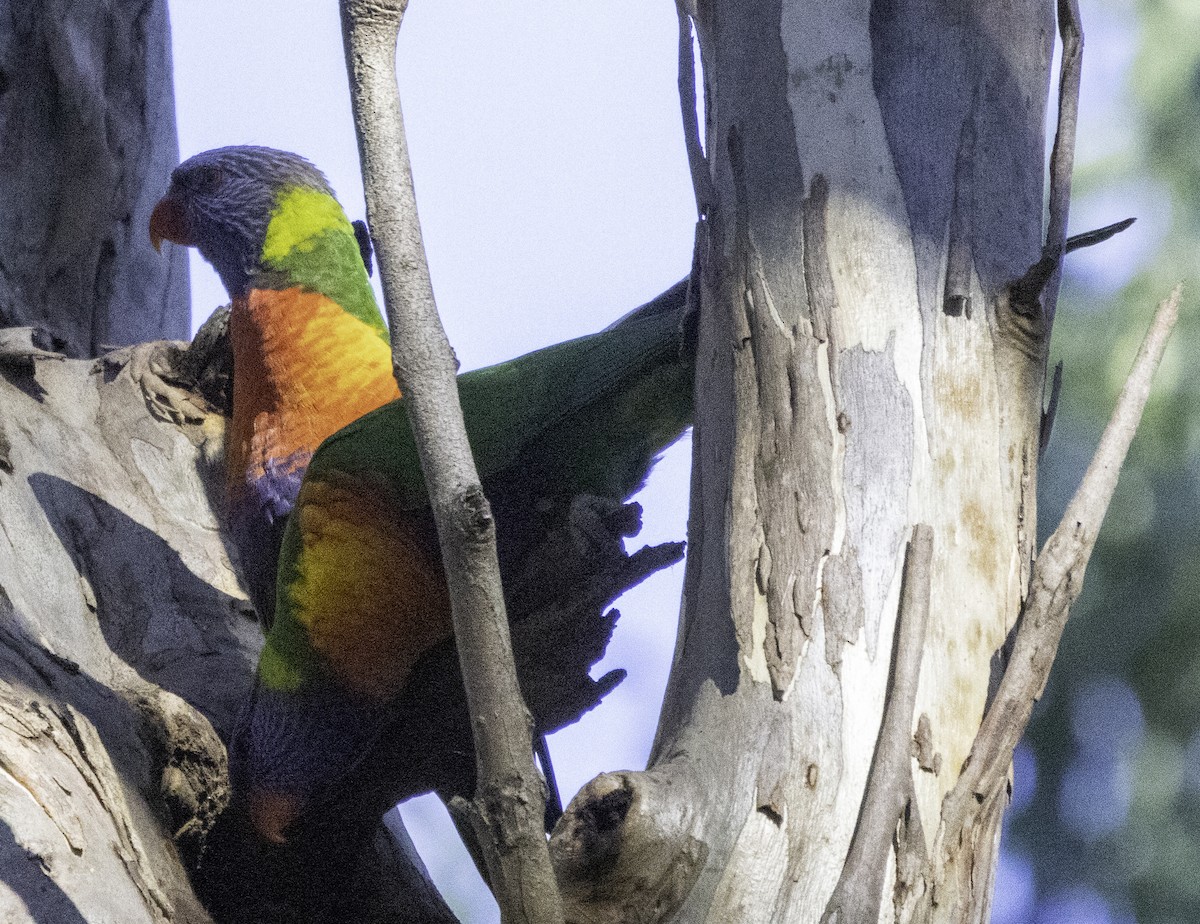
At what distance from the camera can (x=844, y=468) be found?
4.93ft

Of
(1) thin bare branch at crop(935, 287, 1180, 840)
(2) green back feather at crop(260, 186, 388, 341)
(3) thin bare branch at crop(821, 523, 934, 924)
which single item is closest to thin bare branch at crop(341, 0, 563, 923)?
(3) thin bare branch at crop(821, 523, 934, 924)

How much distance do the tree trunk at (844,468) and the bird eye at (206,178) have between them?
201 centimetres

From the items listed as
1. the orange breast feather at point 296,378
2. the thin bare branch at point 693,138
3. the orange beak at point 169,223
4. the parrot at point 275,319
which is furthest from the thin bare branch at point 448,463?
the orange beak at point 169,223

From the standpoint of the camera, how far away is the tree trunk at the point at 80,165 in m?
3.06

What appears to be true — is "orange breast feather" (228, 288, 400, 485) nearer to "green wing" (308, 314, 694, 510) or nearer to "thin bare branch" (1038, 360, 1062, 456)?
"green wing" (308, 314, 694, 510)

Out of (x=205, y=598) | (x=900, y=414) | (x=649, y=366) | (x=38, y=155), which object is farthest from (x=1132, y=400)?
(x=38, y=155)

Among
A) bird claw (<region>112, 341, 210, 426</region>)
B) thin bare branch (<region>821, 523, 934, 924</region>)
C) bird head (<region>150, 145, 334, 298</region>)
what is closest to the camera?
thin bare branch (<region>821, 523, 934, 924</region>)

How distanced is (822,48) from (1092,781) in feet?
10.1

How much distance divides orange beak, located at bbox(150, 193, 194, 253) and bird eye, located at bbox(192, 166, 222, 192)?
0.25 feet

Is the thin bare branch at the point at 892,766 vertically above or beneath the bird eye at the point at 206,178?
beneath

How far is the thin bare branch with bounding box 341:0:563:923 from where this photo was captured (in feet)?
3.95

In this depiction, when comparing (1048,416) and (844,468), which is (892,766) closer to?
(844,468)

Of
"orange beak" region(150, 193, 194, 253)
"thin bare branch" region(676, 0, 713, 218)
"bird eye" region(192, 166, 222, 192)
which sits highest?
"bird eye" region(192, 166, 222, 192)

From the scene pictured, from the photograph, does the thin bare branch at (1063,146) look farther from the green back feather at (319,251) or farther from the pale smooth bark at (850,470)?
the green back feather at (319,251)
